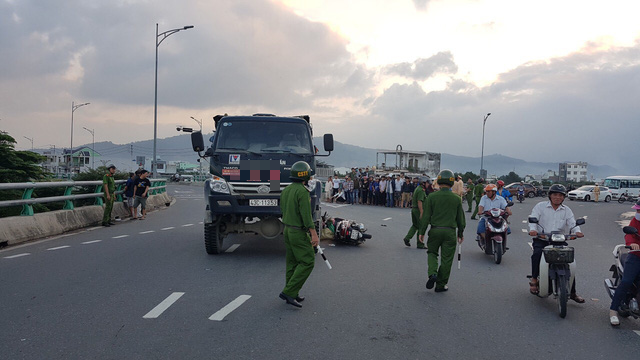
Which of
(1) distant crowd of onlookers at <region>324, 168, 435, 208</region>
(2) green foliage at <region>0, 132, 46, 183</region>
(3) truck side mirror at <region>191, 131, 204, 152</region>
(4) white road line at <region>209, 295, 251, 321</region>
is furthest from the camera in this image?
(1) distant crowd of onlookers at <region>324, 168, 435, 208</region>

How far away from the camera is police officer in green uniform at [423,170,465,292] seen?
6.83 metres

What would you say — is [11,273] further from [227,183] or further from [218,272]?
[227,183]

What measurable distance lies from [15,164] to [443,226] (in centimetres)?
1507

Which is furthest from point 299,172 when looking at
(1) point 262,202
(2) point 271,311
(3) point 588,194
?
(3) point 588,194

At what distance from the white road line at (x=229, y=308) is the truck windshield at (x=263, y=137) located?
12.4ft

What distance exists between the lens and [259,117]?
982 centimetres

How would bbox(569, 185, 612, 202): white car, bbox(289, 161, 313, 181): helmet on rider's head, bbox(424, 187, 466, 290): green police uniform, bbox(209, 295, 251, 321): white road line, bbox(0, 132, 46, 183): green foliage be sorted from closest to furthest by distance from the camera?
bbox(209, 295, 251, 321): white road line < bbox(289, 161, 313, 181): helmet on rider's head < bbox(424, 187, 466, 290): green police uniform < bbox(0, 132, 46, 183): green foliage < bbox(569, 185, 612, 202): white car

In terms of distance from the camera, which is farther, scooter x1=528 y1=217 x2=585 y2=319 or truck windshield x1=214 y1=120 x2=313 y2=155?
truck windshield x1=214 y1=120 x2=313 y2=155

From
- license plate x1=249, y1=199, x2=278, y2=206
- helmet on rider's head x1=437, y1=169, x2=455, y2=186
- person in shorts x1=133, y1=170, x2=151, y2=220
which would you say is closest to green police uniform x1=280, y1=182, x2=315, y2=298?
helmet on rider's head x1=437, y1=169, x2=455, y2=186

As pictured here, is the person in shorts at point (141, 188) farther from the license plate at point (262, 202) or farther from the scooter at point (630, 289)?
the scooter at point (630, 289)

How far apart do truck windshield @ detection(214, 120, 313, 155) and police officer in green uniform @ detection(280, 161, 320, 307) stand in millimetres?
3438

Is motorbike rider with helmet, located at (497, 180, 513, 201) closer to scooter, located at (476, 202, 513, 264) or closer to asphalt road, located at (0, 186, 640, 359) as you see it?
scooter, located at (476, 202, 513, 264)

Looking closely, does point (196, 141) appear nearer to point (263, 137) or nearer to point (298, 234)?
point (263, 137)

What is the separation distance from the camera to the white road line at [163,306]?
5.32 m
